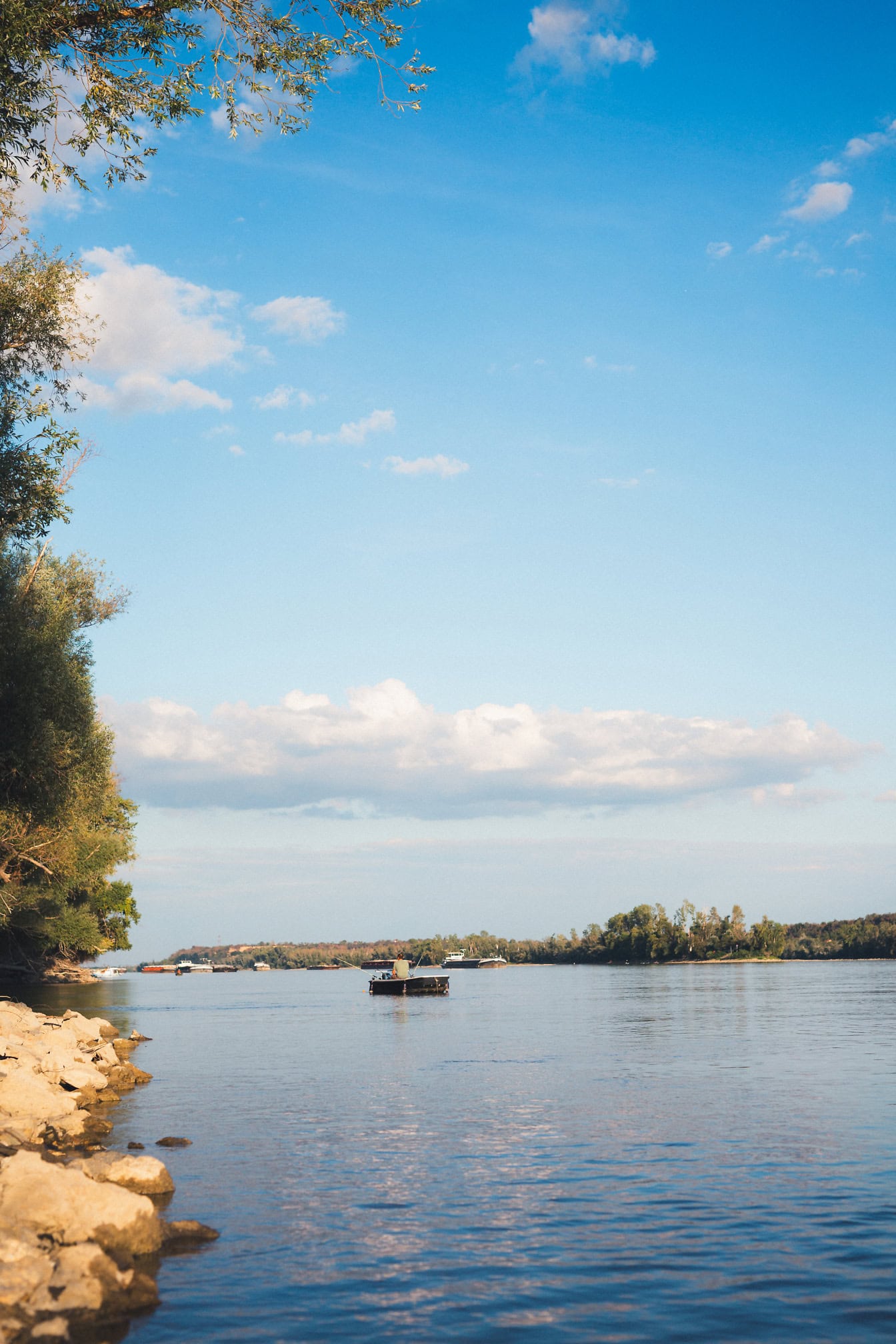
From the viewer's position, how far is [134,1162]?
18.5 m

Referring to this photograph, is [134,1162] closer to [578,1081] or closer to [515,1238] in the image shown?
[515,1238]

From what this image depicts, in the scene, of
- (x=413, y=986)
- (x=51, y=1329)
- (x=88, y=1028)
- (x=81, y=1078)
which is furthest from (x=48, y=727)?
(x=413, y=986)

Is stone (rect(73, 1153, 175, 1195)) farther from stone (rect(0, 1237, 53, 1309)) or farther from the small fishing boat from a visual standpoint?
the small fishing boat

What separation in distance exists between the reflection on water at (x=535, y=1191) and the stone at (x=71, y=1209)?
0.76 metres

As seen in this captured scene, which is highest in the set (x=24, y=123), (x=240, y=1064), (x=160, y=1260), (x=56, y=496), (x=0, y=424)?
(x=24, y=123)

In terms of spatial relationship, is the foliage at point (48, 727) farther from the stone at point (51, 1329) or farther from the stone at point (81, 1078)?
the stone at point (51, 1329)

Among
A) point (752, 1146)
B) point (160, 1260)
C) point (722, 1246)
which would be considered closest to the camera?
point (160, 1260)

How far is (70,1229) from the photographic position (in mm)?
14312

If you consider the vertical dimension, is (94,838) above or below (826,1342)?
above

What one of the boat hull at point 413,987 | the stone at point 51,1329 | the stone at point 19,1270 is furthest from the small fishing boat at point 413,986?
the stone at point 51,1329

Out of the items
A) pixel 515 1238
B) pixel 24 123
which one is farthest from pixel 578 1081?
pixel 24 123

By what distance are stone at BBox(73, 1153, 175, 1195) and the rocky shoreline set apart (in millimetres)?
18

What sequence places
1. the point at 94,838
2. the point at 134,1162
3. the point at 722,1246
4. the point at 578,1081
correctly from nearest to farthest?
the point at 722,1246 → the point at 134,1162 → the point at 578,1081 → the point at 94,838

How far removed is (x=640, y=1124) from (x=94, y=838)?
1492 inches
